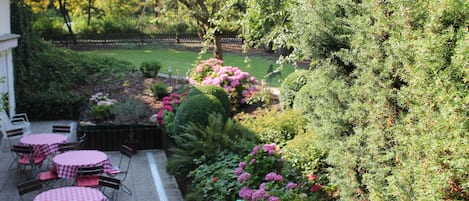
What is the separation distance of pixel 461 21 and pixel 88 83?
46.6 ft

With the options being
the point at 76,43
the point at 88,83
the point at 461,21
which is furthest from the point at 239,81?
the point at 76,43

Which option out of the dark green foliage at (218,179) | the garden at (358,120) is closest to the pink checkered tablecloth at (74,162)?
the garden at (358,120)

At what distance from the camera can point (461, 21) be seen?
3.50 meters

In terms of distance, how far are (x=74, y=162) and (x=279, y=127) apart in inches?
149

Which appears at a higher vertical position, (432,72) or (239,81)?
(432,72)

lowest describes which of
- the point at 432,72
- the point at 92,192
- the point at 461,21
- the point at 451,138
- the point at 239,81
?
the point at 92,192

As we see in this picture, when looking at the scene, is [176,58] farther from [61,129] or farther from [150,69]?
[61,129]

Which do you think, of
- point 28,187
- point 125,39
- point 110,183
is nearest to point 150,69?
point 110,183

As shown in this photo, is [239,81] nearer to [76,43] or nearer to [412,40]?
[412,40]

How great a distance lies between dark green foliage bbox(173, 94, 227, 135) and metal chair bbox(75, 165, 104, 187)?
2398 mm

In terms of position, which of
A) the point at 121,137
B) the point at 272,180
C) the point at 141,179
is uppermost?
the point at 272,180

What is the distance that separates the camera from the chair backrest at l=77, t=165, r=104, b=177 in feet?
26.5

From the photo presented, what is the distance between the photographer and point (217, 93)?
37.9ft

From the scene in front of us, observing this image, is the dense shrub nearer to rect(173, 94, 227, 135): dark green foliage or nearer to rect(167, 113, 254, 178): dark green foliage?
rect(167, 113, 254, 178): dark green foliage
